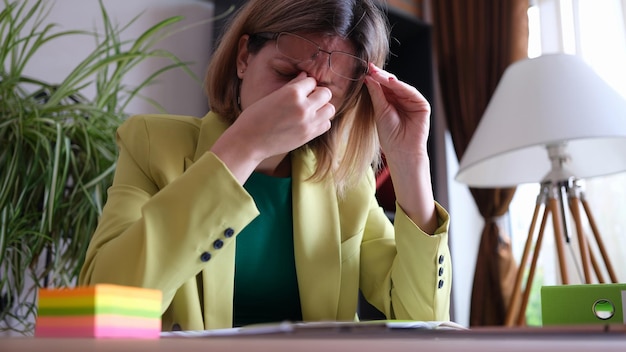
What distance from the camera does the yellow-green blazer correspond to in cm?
69

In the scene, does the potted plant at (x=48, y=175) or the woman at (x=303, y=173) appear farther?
the potted plant at (x=48, y=175)

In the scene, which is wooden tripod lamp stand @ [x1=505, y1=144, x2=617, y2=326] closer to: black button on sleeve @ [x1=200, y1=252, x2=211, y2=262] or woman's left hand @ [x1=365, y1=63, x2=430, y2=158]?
woman's left hand @ [x1=365, y1=63, x2=430, y2=158]

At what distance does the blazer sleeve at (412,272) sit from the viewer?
96cm

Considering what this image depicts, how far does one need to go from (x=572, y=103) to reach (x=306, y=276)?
102 centimetres

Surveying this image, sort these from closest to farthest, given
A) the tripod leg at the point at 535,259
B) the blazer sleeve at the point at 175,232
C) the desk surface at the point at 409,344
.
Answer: the desk surface at the point at 409,344 < the blazer sleeve at the point at 175,232 < the tripod leg at the point at 535,259

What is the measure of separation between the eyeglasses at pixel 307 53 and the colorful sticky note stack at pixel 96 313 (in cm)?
63

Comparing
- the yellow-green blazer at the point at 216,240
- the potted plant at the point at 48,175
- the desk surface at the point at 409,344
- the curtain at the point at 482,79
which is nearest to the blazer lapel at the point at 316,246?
the yellow-green blazer at the point at 216,240

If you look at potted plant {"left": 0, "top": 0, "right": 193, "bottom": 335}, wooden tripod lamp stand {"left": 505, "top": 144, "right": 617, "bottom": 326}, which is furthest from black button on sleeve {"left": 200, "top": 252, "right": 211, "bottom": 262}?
wooden tripod lamp stand {"left": 505, "top": 144, "right": 617, "bottom": 326}

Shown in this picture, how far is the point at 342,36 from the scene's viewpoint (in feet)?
3.37

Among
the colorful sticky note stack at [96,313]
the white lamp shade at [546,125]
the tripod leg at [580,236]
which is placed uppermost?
the white lamp shade at [546,125]

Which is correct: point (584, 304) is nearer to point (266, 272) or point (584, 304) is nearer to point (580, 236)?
point (266, 272)

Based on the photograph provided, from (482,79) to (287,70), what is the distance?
170cm

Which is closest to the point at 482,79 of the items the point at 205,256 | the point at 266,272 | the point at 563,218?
the point at 563,218

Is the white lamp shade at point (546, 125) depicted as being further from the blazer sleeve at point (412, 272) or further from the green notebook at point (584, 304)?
the green notebook at point (584, 304)
